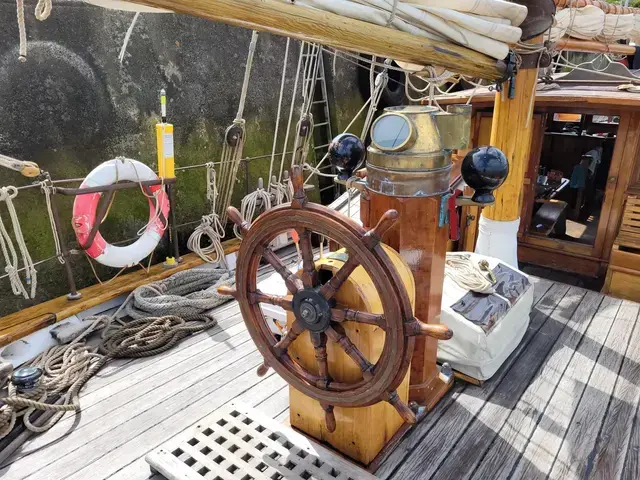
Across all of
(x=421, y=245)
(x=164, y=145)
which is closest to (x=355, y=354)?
(x=421, y=245)

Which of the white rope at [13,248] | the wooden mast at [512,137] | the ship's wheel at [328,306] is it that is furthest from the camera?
the wooden mast at [512,137]

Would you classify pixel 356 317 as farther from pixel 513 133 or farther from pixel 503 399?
pixel 513 133

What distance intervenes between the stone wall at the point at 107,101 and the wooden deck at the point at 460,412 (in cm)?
150

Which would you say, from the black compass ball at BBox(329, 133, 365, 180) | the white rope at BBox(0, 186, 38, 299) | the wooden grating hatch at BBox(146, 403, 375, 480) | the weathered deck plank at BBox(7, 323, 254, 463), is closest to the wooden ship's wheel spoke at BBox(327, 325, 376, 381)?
the wooden grating hatch at BBox(146, 403, 375, 480)

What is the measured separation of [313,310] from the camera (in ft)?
4.59

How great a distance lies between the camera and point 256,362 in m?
2.40

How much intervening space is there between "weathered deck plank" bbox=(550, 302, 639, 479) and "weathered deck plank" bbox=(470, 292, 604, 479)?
12 centimetres

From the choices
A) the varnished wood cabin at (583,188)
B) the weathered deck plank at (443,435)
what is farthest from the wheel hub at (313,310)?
the varnished wood cabin at (583,188)

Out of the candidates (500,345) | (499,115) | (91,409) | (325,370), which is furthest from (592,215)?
(91,409)

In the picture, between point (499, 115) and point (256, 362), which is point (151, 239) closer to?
point (256, 362)

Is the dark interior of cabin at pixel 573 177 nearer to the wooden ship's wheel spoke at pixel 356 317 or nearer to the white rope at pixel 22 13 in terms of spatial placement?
the wooden ship's wheel spoke at pixel 356 317

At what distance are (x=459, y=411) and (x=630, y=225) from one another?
87.7 inches

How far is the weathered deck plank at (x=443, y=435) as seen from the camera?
66.2 inches

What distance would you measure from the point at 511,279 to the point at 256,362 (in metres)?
1.40
